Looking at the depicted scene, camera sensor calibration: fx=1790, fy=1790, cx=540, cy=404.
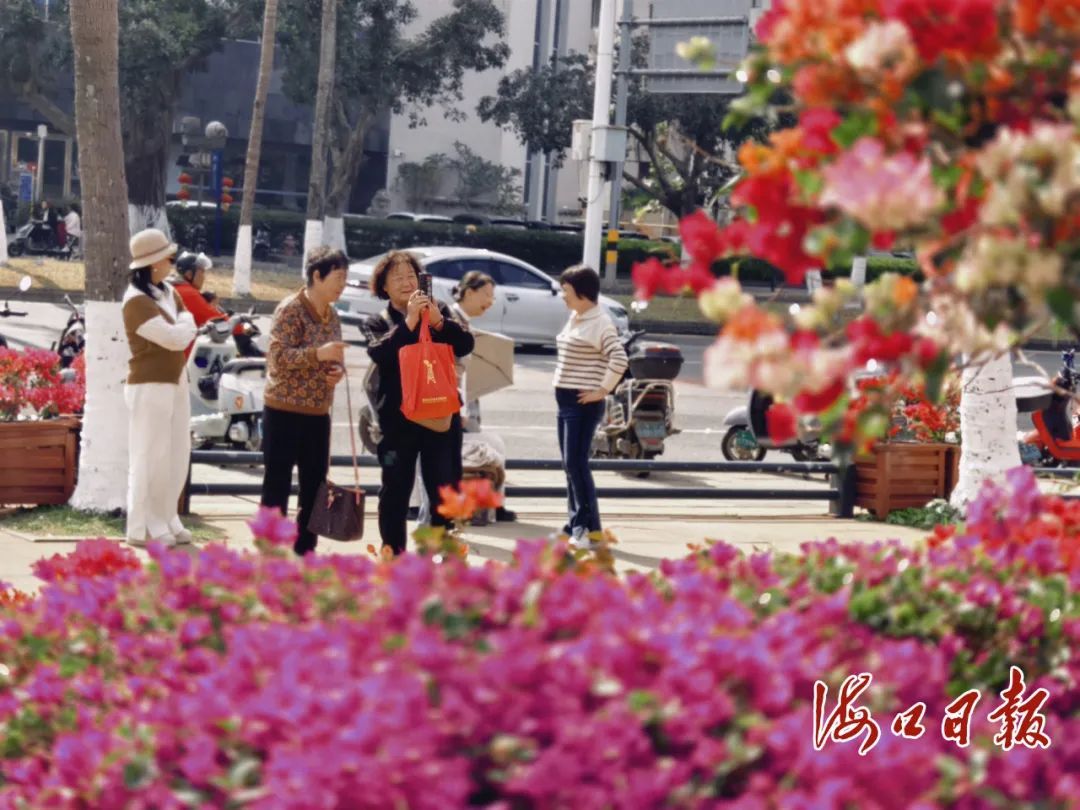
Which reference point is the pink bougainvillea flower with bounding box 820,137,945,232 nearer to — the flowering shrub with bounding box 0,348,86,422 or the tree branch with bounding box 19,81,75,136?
the flowering shrub with bounding box 0,348,86,422

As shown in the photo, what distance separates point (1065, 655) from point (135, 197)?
3589 centimetres

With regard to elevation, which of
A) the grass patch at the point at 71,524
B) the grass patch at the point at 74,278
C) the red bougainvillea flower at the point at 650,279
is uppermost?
the grass patch at the point at 74,278

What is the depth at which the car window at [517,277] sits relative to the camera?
83.1 ft

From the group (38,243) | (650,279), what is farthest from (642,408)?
(38,243)

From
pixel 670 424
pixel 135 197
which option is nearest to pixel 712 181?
pixel 135 197

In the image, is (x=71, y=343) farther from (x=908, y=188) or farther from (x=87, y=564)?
(x=908, y=188)

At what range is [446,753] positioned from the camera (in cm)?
288

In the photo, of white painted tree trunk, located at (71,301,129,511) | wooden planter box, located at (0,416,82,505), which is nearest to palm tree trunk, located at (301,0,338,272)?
wooden planter box, located at (0,416,82,505)

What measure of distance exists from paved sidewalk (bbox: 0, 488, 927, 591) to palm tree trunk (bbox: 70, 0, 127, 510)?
60cm

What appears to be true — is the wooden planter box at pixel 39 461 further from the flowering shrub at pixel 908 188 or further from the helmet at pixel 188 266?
the flowering shrub at pixel 908 188

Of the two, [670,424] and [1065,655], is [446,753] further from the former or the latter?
[670,424]

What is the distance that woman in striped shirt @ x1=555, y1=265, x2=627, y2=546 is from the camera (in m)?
9.79

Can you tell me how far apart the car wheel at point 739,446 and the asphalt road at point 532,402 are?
534 millimetres

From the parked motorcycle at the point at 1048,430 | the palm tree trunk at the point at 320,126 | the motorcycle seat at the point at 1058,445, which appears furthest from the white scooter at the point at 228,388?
the palm tree trunk at the point at 320,126
